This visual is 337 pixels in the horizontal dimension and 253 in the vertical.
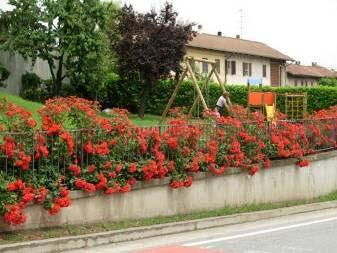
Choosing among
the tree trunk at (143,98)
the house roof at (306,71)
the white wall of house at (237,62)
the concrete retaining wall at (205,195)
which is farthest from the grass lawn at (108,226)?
the house roof at (306,71)

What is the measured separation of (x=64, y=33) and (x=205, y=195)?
72.4ft

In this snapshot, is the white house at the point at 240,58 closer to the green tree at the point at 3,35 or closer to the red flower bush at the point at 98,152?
the green tree at the point at 3,35

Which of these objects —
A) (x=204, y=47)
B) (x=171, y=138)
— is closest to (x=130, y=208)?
(x=171, y=138)

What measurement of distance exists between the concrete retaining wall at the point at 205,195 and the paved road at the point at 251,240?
1078 millimetres

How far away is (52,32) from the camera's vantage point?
34125 millimetres

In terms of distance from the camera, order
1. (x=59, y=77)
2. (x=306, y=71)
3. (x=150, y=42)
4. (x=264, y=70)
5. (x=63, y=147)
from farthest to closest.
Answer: (x=306, y=71), (x=264, y=70), (x=59, y=77), (x=150, y=42), (x=63, y=147)

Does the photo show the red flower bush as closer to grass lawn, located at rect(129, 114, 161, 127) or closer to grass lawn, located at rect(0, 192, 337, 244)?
grass lawn, located at rect(0, 192, 337, 244)

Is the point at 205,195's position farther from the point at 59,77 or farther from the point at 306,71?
the point at 306,71

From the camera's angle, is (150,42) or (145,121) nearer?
(145,121)

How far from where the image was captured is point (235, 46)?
70.8 m

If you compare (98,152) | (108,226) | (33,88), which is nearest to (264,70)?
(33,88)

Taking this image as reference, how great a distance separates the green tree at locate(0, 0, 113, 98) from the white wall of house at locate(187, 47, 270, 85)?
28539 mm

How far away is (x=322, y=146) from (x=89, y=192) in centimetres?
887

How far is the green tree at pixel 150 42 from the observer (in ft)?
115
